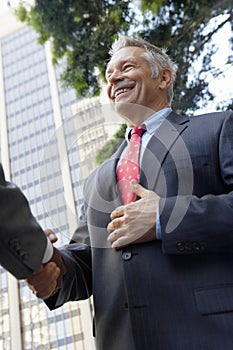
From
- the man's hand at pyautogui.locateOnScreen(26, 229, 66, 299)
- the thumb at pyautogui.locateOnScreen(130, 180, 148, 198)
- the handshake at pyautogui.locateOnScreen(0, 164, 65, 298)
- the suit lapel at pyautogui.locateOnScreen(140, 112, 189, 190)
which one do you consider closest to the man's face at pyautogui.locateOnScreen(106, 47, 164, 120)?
the suit lapel at pyautogui.locateOnScreen(140, 112, 189, 190)

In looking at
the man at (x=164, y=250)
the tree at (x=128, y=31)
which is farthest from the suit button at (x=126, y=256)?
the tree at (x=128, y=31)

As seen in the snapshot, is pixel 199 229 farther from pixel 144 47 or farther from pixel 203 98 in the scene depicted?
pixel 203 98

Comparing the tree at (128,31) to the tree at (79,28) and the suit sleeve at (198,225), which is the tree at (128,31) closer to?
the tree at (79,28)

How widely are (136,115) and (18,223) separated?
58 centimetres

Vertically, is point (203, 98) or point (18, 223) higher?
point (203, 98)

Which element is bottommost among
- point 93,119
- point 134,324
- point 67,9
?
point 134,324

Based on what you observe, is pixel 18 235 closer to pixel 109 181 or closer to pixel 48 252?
pixel 48 252

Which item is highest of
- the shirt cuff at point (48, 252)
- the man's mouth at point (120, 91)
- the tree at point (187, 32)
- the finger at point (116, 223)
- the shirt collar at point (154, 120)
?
the tree at point (187, 32)

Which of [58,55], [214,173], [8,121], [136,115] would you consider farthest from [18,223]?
[8,121]

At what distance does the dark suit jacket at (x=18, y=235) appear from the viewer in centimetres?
62

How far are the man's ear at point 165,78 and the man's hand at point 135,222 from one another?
1.41 feet

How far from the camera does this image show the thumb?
88 centimetres

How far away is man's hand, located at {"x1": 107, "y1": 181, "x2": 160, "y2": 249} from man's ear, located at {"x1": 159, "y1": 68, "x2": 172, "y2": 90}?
430mm

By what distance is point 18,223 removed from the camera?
0.63 meters
